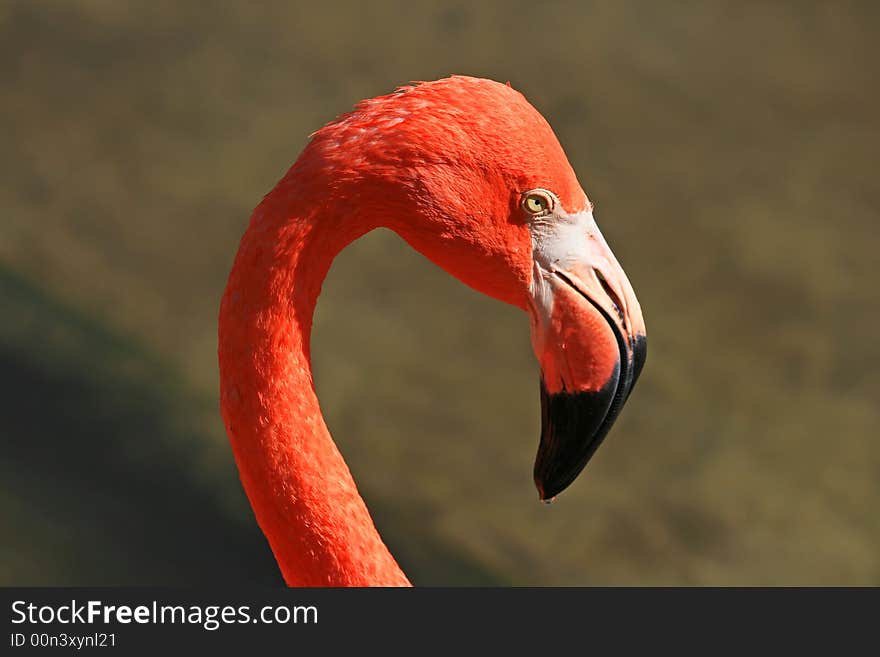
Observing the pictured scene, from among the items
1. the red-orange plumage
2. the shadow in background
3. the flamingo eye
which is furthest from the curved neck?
the shadow in background

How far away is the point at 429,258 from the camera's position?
4.78ft

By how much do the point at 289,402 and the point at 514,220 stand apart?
0.37m

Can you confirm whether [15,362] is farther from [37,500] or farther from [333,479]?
[333,479]

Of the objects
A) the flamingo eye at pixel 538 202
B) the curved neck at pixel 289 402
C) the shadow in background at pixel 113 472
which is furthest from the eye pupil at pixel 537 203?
the shadow in background at pixel 113 472

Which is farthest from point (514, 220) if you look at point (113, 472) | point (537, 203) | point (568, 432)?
point (113, 472)

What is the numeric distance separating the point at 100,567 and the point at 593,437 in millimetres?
2906

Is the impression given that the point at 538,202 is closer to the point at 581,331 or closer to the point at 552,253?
the point at 552,253

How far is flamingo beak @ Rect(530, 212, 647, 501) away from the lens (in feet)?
4.73

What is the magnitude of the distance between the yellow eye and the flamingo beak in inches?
0.8

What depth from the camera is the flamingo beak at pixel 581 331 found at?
1441 millimetres

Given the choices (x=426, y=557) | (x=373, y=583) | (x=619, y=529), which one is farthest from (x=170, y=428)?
(x=373, y=583)

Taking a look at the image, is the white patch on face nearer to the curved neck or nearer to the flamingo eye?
the flamingo eye

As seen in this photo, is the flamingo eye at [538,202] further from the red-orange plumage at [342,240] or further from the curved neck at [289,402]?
the curved neck at [289,402]

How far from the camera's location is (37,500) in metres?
4.12
